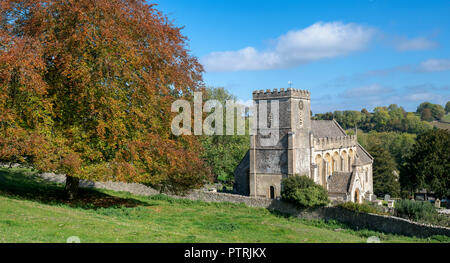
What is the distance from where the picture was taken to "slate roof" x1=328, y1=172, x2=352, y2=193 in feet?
129

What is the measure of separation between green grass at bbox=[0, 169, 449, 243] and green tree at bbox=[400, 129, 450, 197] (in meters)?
25.0

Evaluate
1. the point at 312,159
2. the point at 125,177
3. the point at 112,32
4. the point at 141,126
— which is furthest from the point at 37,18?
the point at 312,159

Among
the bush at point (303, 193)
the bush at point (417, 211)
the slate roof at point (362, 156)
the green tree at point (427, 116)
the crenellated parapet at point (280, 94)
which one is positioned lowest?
the bush at point (417, 211)

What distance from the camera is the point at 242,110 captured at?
199 feet

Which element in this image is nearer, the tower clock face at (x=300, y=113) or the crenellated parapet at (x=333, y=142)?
the tower clock face at (x=300, y=113)

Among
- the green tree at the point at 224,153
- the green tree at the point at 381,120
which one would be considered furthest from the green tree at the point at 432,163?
the green tree at the point at 381,120

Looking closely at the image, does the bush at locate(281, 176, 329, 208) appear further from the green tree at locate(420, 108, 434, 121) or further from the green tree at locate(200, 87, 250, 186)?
the green tree at locate(420, 108, 434, 121)

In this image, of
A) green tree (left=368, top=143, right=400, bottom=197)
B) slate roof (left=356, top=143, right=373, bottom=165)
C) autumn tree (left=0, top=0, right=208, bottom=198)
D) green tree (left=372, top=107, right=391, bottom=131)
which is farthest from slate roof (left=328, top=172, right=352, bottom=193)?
green tree (left=372, top=107, right=391, bottom=131)

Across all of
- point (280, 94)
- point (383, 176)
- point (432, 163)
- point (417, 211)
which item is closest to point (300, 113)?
point (280, 94)

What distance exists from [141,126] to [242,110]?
3980 cm

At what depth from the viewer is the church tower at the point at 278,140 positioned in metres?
36.5

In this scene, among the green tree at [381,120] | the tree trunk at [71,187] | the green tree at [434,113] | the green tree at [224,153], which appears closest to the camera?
the tree trunk at [71,187]

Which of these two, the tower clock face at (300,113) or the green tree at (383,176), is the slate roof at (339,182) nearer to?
the tower clock face at (300,113)
